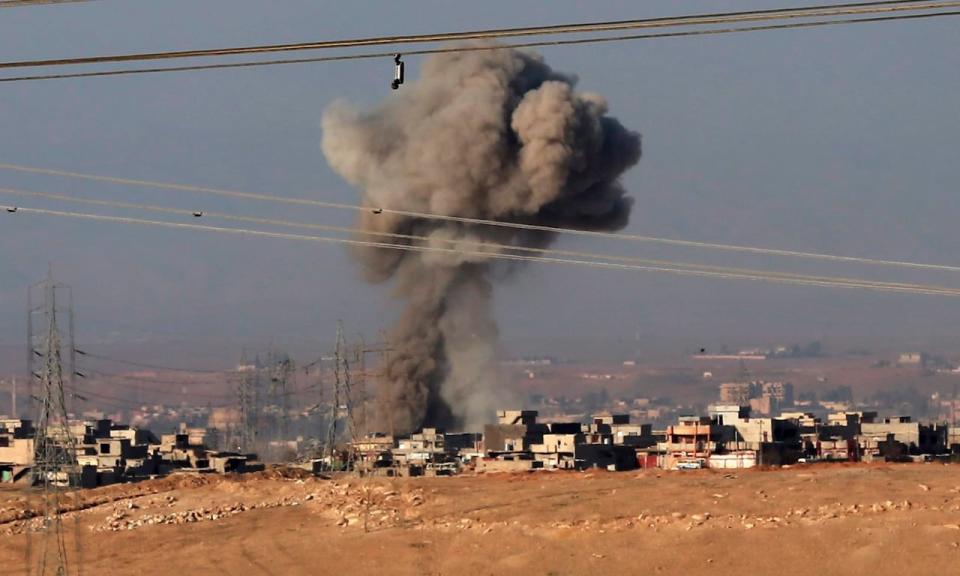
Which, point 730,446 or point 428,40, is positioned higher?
point 428,40

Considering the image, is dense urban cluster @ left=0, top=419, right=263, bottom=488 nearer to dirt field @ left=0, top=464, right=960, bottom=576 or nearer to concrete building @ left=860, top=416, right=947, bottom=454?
dirt field @ left=0, top=464, right=960, bottom=576

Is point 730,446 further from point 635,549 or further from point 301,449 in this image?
point 301,449

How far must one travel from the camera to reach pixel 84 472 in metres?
88.8

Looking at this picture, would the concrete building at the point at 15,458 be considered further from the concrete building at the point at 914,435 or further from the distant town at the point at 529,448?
the concrete building at the point at 914,435

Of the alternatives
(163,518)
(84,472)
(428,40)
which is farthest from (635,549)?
(84,472)

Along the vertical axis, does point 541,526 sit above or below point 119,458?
below

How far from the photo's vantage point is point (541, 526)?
56.2 metres

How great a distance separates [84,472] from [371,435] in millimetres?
27879

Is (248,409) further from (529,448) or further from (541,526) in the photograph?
(541,526)

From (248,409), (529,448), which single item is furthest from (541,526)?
(248,409)

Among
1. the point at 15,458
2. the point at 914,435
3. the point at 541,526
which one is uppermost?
the point at 914,435

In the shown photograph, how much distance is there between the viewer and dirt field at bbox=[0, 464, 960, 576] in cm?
5034

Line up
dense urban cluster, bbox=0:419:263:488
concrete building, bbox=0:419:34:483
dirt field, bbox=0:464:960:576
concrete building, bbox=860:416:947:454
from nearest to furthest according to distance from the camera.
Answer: dirt field, bbox=0:464:960:576, dense urban cluster, bbox=0:419:263:488, concrete building, bbox=0:419:34:483, concrete building, bbox=860:416:947:454

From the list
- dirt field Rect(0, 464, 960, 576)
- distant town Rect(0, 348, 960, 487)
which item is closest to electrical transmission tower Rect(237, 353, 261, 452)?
distant town Rect(0, 348, 960, 487)
